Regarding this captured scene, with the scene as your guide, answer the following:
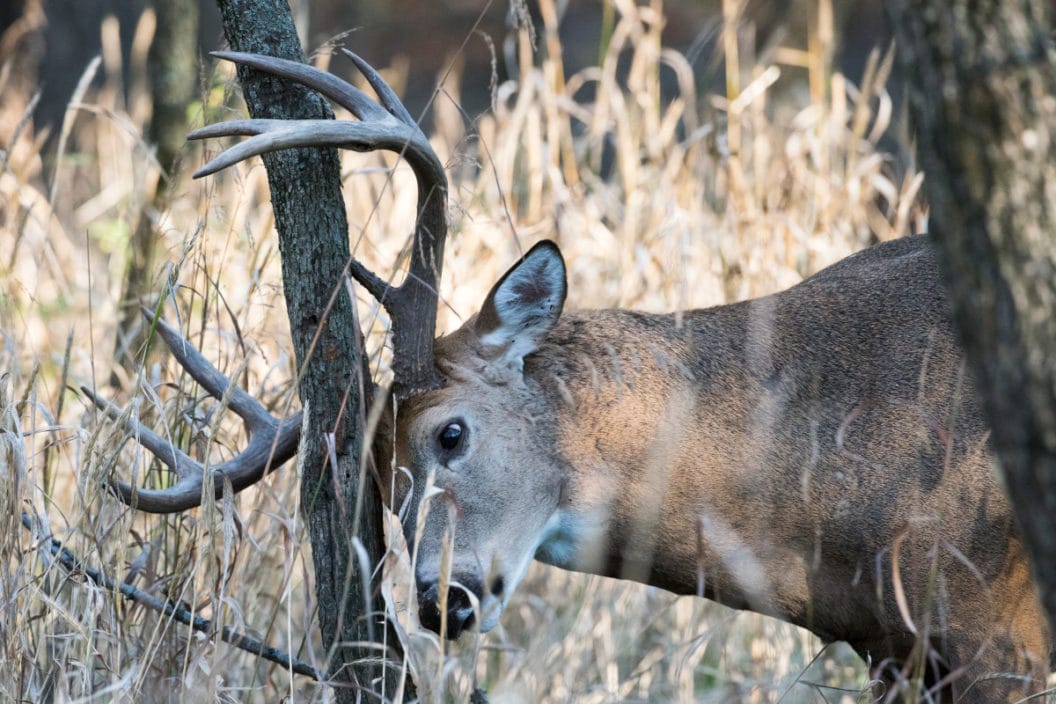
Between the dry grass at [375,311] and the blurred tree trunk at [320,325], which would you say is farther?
the dry grass at [375,311]

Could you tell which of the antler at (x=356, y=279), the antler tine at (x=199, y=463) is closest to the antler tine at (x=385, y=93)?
the antler at (x=356, y=279)

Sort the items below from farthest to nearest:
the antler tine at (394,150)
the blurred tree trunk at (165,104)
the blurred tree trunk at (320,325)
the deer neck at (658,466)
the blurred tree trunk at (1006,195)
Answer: the blurred tree trunk at (165,104), the deer neck at (658,466), the blurred tree trunk at (320,325), the antler tine at (394,150), the blurred tree trunk at (1006,195)

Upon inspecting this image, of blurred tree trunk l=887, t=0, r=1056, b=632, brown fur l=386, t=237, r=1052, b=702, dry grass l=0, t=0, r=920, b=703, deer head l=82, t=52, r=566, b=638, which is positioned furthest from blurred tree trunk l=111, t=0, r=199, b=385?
blurred tree trunk l=887, t=0, r=1056, b=632

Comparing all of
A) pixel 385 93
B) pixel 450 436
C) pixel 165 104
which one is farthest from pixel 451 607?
pixel 165 104

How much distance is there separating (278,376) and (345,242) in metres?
1.92

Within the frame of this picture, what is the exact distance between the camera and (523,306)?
160 inches

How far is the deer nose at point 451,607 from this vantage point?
370cm

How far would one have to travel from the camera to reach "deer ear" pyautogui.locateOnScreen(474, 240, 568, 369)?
3979 millimetres

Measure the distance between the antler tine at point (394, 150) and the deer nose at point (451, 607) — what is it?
23.8 inches

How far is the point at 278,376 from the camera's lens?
5.50 m

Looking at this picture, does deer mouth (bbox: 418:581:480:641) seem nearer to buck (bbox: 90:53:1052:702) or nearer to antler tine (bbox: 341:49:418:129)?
buck (bbox: 90:53:1052:702)

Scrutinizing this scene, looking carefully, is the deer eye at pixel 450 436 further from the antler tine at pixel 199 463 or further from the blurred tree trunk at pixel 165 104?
Answer: the blurred tree trunk at pixel 165 104

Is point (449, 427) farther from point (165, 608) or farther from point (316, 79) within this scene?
point (316, 79)

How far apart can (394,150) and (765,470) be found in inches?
57.6
